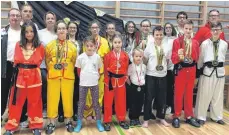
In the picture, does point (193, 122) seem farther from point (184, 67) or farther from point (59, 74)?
point (59, 74)

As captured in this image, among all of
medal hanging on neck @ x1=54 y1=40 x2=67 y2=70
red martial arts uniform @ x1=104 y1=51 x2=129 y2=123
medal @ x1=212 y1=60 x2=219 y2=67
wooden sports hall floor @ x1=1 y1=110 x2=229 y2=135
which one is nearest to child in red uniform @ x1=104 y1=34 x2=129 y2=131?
red martial arts uniform @ x1=104 y1=51 x2=129 y2=123

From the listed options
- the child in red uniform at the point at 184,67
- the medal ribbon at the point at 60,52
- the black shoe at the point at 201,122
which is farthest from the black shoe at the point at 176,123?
the medal ribbon at the point at 60,52

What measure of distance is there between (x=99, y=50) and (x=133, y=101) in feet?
2.34

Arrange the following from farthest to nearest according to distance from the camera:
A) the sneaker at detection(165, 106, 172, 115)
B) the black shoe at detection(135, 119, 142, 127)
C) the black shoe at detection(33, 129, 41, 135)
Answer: the sneaker at detection(165, 106, 172, 115) → the black shoe at detection(135, 119, 142, 127) → the black shoe at detection(33, 129, 41, 135)

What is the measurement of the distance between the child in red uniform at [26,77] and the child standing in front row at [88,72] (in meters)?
0.43

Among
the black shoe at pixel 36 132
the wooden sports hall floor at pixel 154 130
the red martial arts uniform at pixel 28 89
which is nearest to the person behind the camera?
the red martial arts uniform at pixel 28 89

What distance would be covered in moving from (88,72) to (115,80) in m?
0.33

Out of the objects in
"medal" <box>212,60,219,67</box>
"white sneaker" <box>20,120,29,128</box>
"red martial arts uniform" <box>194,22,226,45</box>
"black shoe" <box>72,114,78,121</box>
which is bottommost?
"white sneaker" <box>20,120,29,128</box>

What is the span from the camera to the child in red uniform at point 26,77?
2742 mm

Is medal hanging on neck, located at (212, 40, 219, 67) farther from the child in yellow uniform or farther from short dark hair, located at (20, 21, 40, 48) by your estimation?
short dark hair, located at (20, 21, 40, 48)

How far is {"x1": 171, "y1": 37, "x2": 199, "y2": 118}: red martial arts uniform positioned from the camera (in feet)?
10.4

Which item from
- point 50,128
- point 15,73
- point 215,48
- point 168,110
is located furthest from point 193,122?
point 15,73

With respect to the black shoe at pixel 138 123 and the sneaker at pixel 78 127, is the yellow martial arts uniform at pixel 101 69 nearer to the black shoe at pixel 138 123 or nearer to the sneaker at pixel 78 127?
the sneaker at pixel 78 127

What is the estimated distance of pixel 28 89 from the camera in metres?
2.78
